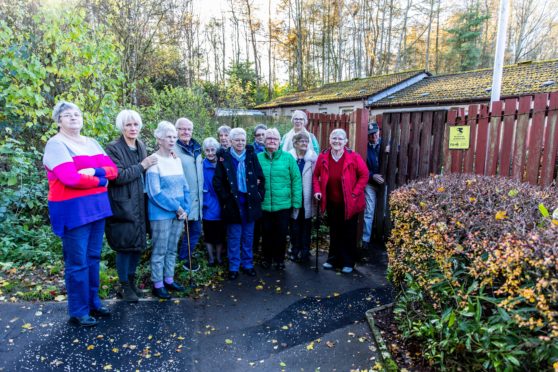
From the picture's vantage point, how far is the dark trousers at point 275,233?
462cm

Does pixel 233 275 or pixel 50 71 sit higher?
pixel 50 71

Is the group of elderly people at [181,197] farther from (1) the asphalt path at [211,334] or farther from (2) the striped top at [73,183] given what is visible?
(1) the asphalt path at [211,334]

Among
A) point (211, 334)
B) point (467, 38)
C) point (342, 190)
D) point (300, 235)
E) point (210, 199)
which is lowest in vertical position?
point (211, 334)

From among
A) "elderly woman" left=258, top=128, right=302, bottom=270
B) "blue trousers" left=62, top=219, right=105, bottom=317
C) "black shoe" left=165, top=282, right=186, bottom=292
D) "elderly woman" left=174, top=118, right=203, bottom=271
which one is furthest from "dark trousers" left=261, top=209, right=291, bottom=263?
"blue trousers" left=62, top=219, right=105, bottom=317

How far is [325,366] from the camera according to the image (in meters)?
2.71

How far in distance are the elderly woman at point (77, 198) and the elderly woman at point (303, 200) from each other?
2.53 meters

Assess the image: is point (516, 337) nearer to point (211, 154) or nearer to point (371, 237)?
point (211, 154)

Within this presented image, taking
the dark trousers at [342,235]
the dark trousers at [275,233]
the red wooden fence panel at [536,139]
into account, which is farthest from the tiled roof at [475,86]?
the dark trousers at [275,233]

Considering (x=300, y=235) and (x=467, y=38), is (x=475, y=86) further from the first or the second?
(x=300, y=235)

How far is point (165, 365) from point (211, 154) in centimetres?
254

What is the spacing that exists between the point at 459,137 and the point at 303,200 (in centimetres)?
228

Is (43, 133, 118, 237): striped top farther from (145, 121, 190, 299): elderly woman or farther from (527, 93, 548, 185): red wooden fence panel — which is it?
(527, 93, 548, 185): red wooden fence panel

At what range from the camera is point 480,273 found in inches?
76.6

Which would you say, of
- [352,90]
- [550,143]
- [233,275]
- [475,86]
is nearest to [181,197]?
[233,275]
